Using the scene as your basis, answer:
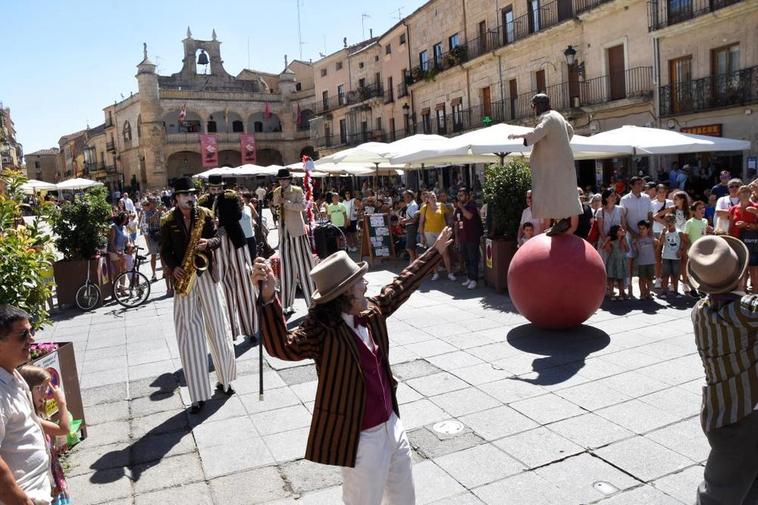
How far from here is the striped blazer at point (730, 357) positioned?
3076mm

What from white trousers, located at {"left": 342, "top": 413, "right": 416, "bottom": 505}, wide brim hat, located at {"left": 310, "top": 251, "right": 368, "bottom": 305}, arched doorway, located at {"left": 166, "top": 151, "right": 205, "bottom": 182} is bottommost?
white trousers, located at {"left": 342, "top": 413, "right": 416, "bottom": 505}

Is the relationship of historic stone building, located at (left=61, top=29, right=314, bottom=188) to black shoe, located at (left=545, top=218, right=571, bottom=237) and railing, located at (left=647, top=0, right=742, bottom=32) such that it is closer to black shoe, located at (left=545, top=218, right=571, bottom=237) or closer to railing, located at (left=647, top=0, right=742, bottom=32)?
railing, located at (left=647, top=0, right=742, bottom=32)

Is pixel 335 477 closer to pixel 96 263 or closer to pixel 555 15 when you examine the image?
pixel 96 263

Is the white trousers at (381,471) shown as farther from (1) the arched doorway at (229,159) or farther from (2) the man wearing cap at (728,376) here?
(1) the arched doorway at (229,159)

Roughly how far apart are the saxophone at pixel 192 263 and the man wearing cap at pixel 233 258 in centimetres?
68

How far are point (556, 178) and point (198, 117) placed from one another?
55.5 m

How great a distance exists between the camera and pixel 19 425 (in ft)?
9.43

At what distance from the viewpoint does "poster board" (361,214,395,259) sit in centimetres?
1415

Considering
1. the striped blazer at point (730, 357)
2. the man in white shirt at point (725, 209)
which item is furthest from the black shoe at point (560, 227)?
the striped blazer at point (730, 357)

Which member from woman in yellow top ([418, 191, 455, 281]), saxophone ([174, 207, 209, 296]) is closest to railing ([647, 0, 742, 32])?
woman in yellow top ([418, 191, 455, 281])

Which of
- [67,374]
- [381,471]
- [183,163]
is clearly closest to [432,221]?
[67,374]

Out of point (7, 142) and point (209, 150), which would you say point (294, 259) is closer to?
point (7, 142)

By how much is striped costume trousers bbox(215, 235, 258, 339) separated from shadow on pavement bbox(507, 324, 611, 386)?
2972 mm

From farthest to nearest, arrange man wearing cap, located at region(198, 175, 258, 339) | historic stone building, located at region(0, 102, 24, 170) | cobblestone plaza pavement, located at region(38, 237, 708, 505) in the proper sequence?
historic stone building, located at region(0, 102, 24, 170), man wearing cap, located at region(198, 175, 258, 339), cobblestone plaza pavement, located at region(38, 237, 708, 505)
